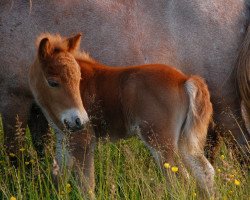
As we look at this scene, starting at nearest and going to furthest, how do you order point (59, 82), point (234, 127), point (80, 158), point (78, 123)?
1. point (78, 123)
2. point (59, 82)
3. point (80, 158)
4. point (234, 127)

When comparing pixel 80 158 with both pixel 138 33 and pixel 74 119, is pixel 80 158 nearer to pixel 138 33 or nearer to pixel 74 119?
pixel 74 119

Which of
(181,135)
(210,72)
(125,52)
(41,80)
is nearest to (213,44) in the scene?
(210,72)

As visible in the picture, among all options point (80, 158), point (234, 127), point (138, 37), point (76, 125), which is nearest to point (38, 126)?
point (80, 158)

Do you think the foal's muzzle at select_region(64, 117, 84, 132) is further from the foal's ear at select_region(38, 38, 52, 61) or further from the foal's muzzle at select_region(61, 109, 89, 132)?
the foal's ear at select_region(38, 38, 52, 61)

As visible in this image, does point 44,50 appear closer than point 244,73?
Yes

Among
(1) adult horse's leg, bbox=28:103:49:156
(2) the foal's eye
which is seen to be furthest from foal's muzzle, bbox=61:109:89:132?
(1) adult horse's leg, bbox=28:103:49:156

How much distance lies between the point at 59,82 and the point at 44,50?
0.30 metres

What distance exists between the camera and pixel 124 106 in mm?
5781

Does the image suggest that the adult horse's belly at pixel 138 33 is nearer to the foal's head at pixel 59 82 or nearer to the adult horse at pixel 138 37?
the adult horse at pixel 138 37

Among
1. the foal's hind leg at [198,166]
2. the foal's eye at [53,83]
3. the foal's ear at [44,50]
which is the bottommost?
the foal's hind leg at [198,166]

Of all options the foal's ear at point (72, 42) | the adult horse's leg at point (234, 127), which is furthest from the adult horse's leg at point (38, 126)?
the adult horse's leg at point (234, 127)

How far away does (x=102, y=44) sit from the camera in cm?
662

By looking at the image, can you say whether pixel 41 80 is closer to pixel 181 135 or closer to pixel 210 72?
pixel 181 135

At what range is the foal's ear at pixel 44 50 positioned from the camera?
5.57 metres
